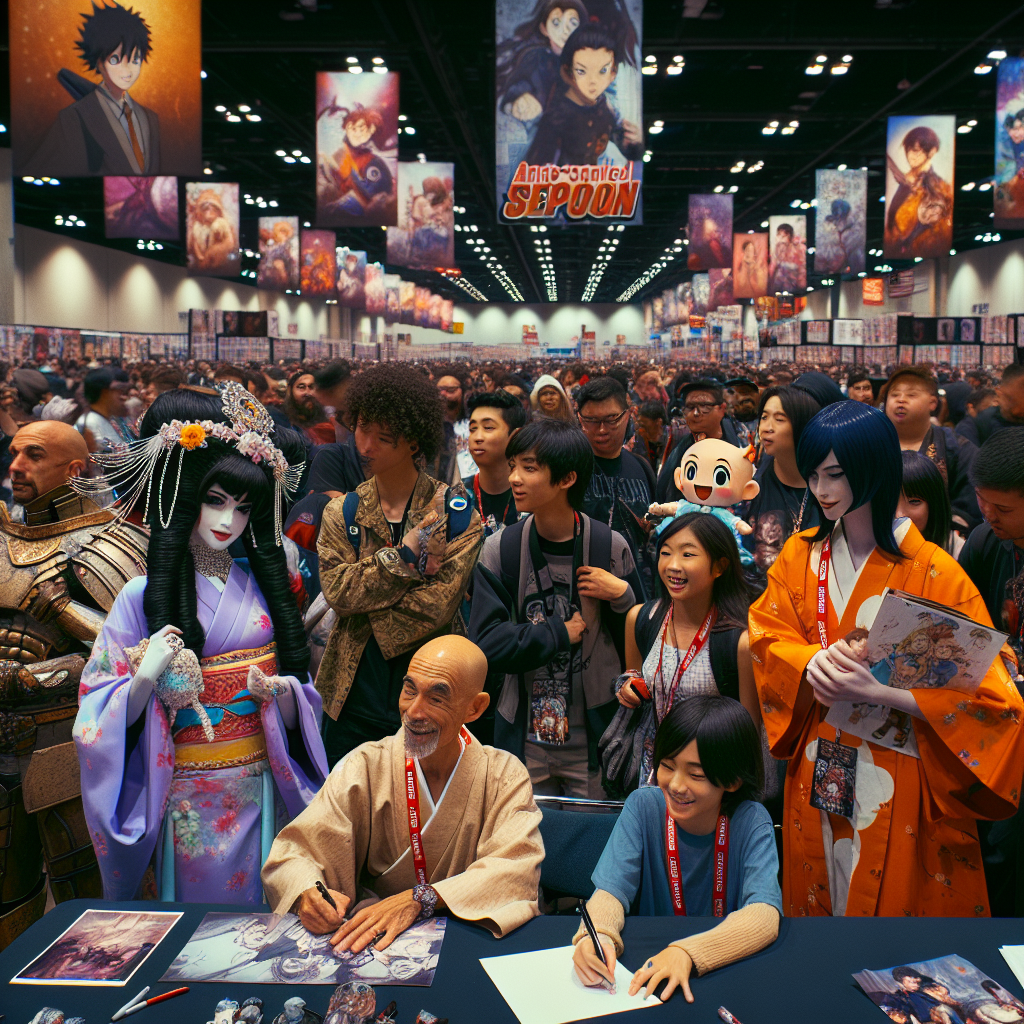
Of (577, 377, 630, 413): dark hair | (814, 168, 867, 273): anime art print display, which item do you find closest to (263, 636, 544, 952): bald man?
(577, 377, 630, 413): dark hair

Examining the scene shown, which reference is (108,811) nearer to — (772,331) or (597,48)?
(597,48)

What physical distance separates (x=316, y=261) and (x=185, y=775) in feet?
62.1

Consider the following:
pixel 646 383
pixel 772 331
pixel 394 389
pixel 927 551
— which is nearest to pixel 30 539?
pixel 394 389

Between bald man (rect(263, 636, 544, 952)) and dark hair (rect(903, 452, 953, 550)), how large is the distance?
225cm

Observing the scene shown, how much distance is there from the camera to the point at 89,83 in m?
8.05

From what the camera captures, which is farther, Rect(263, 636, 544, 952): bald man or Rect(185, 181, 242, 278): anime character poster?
Rect(185, 181, 242, 278): anime character poster

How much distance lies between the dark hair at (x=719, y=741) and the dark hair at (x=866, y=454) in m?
0.66

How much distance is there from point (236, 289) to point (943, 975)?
35574 mm

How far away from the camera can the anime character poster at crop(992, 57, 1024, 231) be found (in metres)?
10.8

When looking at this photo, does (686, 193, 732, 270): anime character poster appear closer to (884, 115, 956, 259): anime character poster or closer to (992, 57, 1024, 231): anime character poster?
(884, 115, 956, 259): anime character poster

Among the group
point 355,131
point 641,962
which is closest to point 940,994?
point 641,962

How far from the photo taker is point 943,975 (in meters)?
1.91

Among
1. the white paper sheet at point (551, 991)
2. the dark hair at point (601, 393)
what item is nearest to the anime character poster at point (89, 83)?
the dark hair at point (601, 393)

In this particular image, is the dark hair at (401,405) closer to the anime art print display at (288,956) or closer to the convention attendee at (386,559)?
the convention attendee at (386,559)
